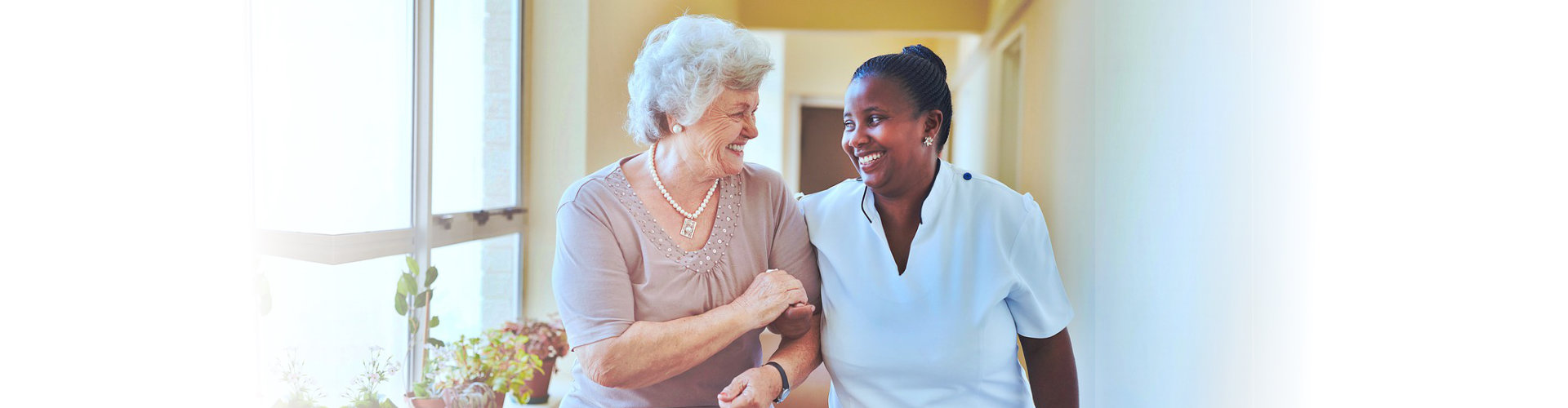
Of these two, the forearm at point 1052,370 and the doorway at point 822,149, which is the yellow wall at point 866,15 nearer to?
the doorway at point 822,149

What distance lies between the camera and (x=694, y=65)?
47.8 inches

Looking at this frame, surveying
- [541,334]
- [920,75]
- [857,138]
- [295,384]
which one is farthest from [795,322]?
[295,384]

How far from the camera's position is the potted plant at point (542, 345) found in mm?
1829

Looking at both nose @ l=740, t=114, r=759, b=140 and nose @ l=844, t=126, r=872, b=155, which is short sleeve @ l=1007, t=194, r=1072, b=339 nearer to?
nose @ l=844, t=126, r=872, b=155

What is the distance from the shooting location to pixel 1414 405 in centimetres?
93

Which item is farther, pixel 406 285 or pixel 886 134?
pixel 406 285

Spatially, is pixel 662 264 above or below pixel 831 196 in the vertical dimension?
below

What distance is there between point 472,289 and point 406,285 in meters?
0.22

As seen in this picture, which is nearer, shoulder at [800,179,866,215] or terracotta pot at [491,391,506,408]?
shoulder at [800,179,866,215]

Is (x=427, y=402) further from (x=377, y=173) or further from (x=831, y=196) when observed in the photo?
(x=831, y=196)

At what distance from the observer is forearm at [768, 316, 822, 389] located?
135cm

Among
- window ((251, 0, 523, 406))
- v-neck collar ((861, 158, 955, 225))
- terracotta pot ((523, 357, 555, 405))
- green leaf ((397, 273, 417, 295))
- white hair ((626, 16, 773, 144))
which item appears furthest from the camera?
terracotta pot ((523, 357, 555, 405))

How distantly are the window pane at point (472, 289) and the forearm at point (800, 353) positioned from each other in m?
0.70

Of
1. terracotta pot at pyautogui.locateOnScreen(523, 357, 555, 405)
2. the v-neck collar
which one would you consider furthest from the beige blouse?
terracotta pot at pyautogui.locateOnScreen(523, 357, 555, 405)
